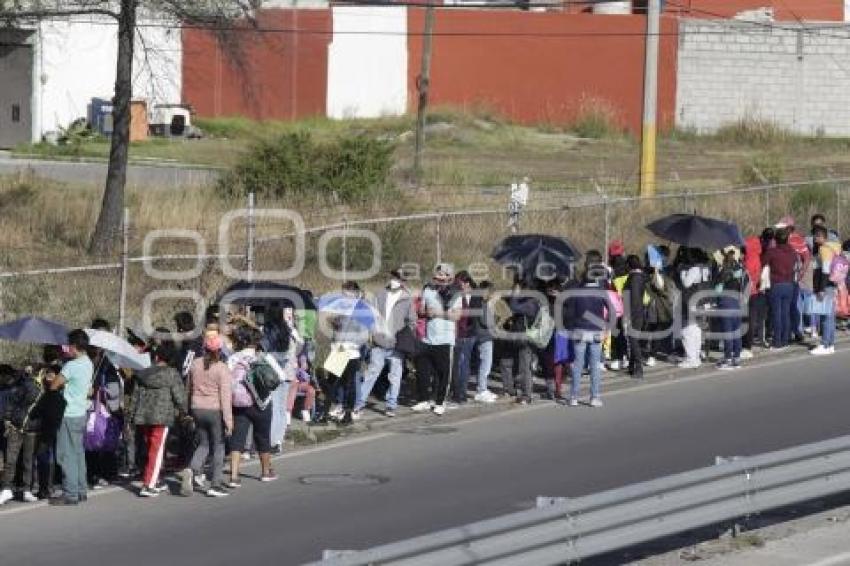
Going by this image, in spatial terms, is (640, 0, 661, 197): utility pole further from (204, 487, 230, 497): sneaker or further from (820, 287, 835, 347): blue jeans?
(204, 487, 230, 497): sneaker

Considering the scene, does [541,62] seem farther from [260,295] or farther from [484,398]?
[260,295]

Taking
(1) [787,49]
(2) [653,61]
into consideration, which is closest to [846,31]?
(1) [787,49]

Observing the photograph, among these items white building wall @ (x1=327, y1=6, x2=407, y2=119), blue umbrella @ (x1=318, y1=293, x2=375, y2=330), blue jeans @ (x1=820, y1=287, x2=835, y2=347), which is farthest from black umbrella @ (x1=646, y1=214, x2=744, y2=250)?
white building wall @ (x1=327, y1=6, x2=407, y2=119)

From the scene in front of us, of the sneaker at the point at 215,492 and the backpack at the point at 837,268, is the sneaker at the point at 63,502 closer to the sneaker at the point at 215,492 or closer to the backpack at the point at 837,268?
the sneaker at the point at 215,492

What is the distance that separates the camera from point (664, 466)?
17.1 m

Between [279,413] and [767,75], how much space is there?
46778 millimetres

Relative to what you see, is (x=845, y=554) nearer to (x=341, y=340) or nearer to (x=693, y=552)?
(x=693, y=552)

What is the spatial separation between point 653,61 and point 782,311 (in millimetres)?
7321

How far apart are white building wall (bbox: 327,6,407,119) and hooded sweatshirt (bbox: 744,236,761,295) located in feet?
124

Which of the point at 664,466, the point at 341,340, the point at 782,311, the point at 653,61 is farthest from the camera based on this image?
the point at 653,61

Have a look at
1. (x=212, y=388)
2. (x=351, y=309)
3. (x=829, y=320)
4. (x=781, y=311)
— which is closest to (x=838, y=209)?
(x=829, y=320)

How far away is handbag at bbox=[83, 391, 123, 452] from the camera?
16062 mm

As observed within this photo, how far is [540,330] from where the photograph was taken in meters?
20.8

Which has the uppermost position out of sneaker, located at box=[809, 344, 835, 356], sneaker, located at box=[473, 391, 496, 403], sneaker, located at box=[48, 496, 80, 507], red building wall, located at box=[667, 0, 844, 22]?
red building wall, located at box=[667, 0, 844, 22]
